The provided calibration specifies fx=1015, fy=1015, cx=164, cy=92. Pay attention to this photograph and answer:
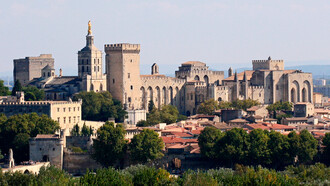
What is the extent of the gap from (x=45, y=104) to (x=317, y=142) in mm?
26948

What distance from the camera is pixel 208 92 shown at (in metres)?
125

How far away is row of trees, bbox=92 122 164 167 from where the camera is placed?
84500 millimetres

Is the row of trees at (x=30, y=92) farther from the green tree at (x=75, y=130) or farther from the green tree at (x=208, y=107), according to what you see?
the green tree at (x=208, y=107)

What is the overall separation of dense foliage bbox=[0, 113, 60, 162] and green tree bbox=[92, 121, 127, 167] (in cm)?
570

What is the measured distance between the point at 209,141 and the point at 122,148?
7400 millimetres

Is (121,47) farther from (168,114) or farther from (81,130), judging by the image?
(81,130)

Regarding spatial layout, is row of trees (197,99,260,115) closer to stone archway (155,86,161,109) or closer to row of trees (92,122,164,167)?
stone archway (155,86,161,109)

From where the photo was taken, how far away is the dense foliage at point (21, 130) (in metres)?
86.1

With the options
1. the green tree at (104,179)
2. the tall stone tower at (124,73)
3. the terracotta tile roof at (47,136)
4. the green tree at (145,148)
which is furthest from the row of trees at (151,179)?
the tall stone tower at (124,73)

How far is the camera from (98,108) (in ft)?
345

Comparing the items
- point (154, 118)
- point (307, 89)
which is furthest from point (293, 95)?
point (154, 118)

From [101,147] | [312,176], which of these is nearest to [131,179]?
[312,176]

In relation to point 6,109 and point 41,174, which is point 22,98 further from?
point 41,174

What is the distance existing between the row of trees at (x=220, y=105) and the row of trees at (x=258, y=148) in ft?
98.6
